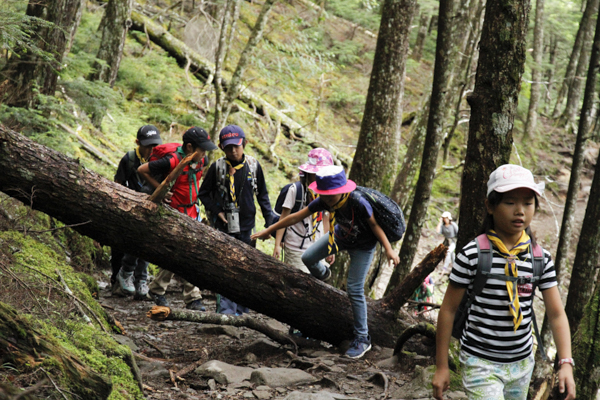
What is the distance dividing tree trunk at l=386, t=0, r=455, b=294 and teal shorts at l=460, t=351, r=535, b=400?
5113 millimetres

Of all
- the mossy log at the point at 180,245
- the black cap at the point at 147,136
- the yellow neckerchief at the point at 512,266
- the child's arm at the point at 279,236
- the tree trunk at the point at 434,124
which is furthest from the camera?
the tree trunk at the point at 434,124

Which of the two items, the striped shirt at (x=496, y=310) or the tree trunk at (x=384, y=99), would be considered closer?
the striped shirt at (x=496, y=310)

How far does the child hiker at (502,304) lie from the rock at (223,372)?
7.79 feet

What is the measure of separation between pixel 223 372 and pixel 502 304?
2867mm

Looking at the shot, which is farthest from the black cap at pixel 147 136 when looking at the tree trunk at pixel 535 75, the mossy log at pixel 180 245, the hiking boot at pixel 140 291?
the tree trunk at pixel 535 75

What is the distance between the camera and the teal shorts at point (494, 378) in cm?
304

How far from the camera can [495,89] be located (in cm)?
483

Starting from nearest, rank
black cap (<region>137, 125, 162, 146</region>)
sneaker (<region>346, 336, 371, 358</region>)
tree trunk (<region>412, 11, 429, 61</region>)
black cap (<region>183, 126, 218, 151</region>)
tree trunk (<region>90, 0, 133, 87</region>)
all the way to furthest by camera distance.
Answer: sneaker (<region>346, 336, 371, 358</region>) → black cap (<region>183, 126, 218, 151</region>) → black cap (<region>137, 125, 162, 146</region>) → tree trunk (<region>90, 0, 133, 87</region>) → tree trunk (<region>412, 11, 429, 61</region>)

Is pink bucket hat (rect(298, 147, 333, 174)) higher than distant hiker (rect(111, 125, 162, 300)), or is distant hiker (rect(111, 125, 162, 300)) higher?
pink bucket hat (rect(298, 147, 333, 174))

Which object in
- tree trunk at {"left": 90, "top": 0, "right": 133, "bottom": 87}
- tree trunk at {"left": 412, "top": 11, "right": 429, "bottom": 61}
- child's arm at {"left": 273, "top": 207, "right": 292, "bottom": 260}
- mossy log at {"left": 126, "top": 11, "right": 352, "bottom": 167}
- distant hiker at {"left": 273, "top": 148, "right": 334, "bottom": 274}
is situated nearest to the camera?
distant hiker at {"left": 273, "top": 148, "right": 334, "bottom": 274}

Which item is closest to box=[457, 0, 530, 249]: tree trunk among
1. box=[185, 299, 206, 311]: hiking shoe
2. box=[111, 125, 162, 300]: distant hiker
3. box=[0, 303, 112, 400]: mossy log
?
box=[0, 303, 112, 400]: mossy log

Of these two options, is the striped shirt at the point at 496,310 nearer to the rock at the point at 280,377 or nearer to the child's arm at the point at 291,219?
the rock at the point at 280,377

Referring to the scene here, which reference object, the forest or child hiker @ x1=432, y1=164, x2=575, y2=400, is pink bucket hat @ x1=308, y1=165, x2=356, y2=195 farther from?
child hiker @ x1=432, y1=164, x2=575, y2=400

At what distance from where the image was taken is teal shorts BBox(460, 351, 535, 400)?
3.04m
